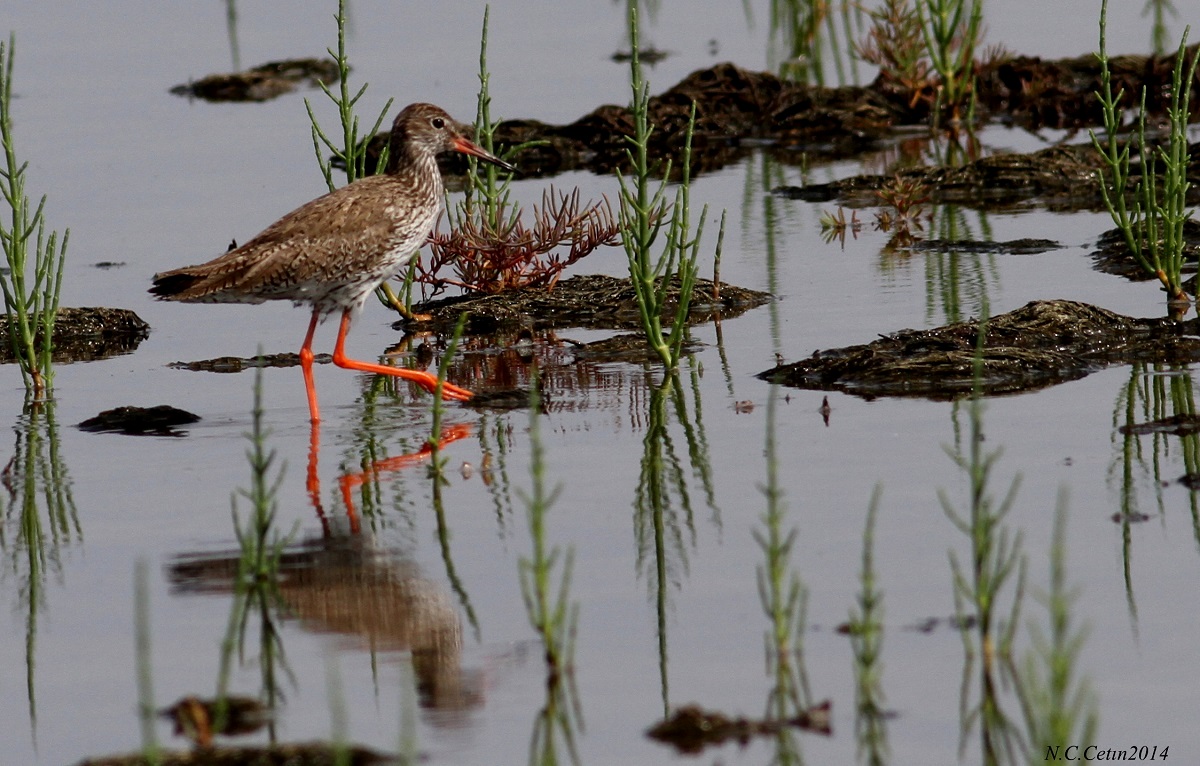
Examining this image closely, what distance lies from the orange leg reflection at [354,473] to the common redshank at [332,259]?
555mm

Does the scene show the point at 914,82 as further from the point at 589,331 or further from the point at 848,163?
the point at 589,331

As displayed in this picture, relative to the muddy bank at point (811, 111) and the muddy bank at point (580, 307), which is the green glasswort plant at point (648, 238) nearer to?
the muddy bank at point (580, 307)

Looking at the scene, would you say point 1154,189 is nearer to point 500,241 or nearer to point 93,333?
point 500,241

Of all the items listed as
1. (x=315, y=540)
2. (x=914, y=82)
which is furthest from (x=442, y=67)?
(x=315, y=540)

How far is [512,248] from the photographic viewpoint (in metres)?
12.6

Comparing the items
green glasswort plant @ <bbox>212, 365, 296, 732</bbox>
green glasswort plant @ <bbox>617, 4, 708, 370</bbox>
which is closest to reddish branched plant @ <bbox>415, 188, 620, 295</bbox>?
green glasswort plant @ <bbox>617, 4, 708, 370</bbox>

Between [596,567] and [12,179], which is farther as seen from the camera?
[12,179]

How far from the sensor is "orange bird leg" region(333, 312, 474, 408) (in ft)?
33.7

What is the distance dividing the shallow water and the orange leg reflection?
0.05 metres

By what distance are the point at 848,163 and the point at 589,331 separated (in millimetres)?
5959

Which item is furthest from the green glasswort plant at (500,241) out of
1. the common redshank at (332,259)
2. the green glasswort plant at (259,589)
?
the green glasswort plant at (259,589)

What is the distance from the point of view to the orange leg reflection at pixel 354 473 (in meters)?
8.34

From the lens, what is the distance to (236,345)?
39.8 ft

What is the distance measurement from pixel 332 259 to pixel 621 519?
3.25m
